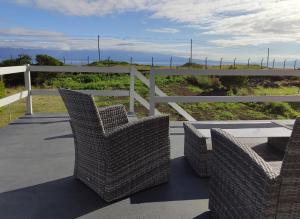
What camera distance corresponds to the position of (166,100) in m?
5.31

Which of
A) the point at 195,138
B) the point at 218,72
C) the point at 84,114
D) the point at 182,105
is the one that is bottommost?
the point at 182,105

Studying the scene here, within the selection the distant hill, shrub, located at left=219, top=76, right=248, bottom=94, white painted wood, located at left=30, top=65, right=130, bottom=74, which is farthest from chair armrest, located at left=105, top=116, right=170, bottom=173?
shrub, located at left=219, top=76, right=248, bottom=94

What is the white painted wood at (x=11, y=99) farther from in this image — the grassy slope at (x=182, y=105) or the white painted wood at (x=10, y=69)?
the grassy slope at (x=182, y=105)

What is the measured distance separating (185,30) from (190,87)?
359 cm

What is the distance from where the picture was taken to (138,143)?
108 inches

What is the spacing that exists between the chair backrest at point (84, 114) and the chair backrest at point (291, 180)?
141cm

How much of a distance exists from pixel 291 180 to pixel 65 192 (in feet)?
6.41

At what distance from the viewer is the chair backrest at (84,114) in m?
2.48

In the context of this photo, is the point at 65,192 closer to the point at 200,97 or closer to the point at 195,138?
the point at 195,138

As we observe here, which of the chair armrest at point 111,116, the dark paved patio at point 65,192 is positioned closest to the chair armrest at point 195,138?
the dark paved patio at point 65,192

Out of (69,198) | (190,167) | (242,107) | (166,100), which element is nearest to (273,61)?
(242,107)

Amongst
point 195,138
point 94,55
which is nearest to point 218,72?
point 195,138

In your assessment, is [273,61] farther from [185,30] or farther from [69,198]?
[69,198]

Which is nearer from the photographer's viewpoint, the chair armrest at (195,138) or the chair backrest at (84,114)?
the chair backrest at (84,114)
